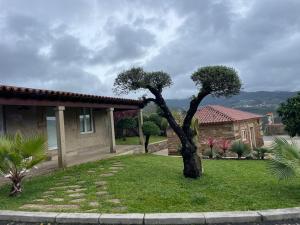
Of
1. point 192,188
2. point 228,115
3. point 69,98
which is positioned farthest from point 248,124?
point 192,188

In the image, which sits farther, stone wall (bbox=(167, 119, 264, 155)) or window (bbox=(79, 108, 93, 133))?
stone wall (bbox=(167, 119, 264, 155))

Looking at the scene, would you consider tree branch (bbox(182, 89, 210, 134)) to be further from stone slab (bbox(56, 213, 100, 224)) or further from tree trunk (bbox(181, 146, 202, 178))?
stone slab (bbox(56, 213, 100, 224))

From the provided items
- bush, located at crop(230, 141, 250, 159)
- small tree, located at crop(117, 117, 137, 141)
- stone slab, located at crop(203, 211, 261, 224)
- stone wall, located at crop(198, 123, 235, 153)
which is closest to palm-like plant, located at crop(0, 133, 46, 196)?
stone slab, located at crop(203, 211, 261, 224)

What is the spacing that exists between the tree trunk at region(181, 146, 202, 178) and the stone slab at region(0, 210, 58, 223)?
4.35 m

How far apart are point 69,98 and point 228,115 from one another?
13.1 meters

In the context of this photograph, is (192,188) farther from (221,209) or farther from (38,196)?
(38,196)

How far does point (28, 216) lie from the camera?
6.08 metres

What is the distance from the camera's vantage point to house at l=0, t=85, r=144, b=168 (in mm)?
10922

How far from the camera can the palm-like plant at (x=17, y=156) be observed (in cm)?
757

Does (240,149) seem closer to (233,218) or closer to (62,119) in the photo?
(62,119)

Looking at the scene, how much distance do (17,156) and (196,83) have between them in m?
4.84

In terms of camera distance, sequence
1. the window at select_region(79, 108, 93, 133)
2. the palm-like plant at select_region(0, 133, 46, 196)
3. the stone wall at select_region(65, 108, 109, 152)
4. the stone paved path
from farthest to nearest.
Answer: the window at select_region(79, 108, 93, 133)
the stone wall at select_region(65, 108, 109, 152)
the palm-like plant at select_region(0, 133, 46, 196)
the stone paved path

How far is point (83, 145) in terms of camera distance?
1770cm

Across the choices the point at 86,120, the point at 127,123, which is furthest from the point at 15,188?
the point at 127,123
